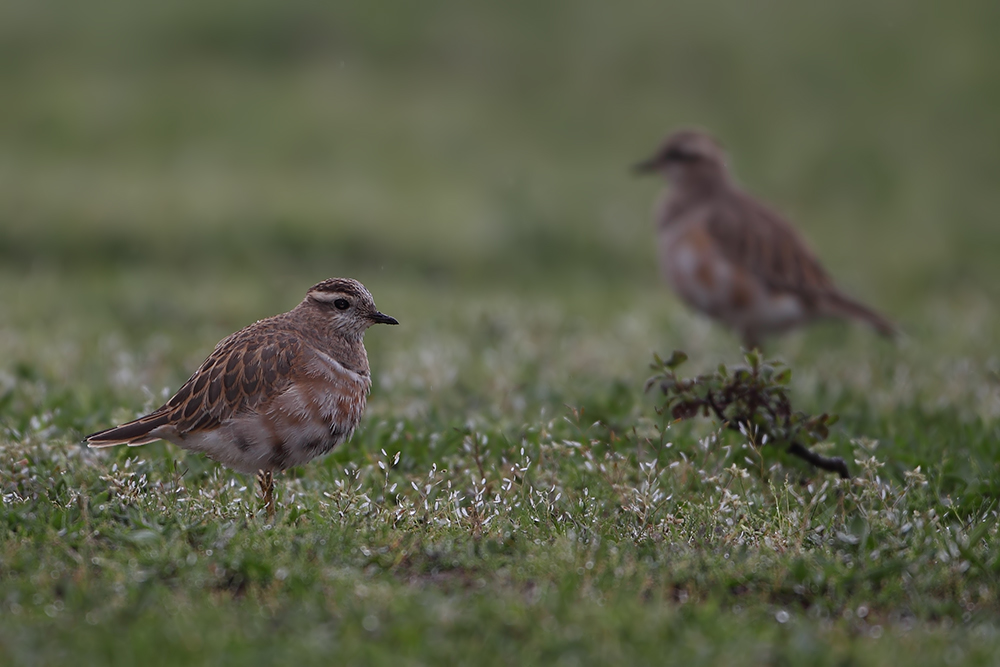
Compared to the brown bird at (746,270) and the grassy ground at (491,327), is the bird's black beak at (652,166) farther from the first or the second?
the grassy ground at (491,327)

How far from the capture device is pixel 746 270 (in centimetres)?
1052

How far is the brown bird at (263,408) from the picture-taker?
577cm

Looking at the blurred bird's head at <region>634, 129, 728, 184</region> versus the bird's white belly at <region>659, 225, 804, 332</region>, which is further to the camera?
the blurred bird's head at <region>634, 129, 728, 184</region>

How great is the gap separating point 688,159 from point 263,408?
7.05m

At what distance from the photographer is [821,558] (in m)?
5.09

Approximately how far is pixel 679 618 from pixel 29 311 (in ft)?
27.9

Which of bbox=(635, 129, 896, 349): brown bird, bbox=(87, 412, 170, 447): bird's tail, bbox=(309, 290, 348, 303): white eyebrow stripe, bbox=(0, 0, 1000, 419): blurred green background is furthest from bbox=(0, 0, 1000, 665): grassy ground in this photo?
bbox=(309, 290, 348, 303): white eyebrow stripe

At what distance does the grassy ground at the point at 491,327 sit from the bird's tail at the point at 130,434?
7.2 inches

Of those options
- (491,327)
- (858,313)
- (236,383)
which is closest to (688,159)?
(858,313)

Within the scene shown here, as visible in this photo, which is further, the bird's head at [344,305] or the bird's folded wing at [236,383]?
the bird's head at [344,305]

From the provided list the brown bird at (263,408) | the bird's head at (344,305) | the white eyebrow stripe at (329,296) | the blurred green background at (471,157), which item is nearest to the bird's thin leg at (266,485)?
the brown bird at (263,408)

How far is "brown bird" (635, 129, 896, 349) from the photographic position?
410 inches

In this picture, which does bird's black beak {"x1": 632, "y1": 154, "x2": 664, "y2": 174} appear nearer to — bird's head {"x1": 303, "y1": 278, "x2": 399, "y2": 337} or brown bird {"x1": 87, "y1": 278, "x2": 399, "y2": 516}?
bird's head {"x1": 303, "y1": 278, "x2": 399, "y2": 337}

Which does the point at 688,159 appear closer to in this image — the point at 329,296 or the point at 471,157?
the point at 329,296
